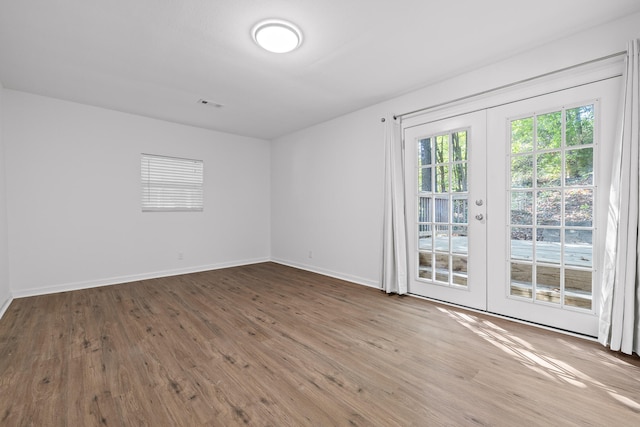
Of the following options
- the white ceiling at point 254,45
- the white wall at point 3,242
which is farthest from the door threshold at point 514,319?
the white wall at point 3,242

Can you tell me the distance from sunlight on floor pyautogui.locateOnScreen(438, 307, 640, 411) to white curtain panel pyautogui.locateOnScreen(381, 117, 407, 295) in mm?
974

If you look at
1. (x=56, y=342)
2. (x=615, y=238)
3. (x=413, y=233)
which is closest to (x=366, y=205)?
(x=413, y=233)

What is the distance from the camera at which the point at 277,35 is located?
2.38 meters

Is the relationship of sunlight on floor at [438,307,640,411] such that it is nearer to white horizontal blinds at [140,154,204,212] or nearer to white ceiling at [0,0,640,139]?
white ceiling at [0,0,640,139]

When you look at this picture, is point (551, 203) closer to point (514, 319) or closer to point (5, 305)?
point (514, 319)

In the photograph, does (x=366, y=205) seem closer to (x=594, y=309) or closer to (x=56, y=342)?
(x=594, y=309)

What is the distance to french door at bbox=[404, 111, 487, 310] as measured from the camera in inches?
121

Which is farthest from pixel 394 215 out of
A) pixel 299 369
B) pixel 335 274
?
pixel 299 369

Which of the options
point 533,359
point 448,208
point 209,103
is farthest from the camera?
point 209,103

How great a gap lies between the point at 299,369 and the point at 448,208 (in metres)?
2.42

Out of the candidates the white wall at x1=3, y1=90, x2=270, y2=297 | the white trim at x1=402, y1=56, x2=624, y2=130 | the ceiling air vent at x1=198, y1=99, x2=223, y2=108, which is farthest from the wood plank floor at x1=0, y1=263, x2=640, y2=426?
the ceiling air vent at x1=198, y1=99, x2=223, y2=108

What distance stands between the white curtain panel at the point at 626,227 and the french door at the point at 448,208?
98 centimetres

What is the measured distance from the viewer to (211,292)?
3836 millimetres

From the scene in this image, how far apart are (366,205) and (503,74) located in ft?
7.16
